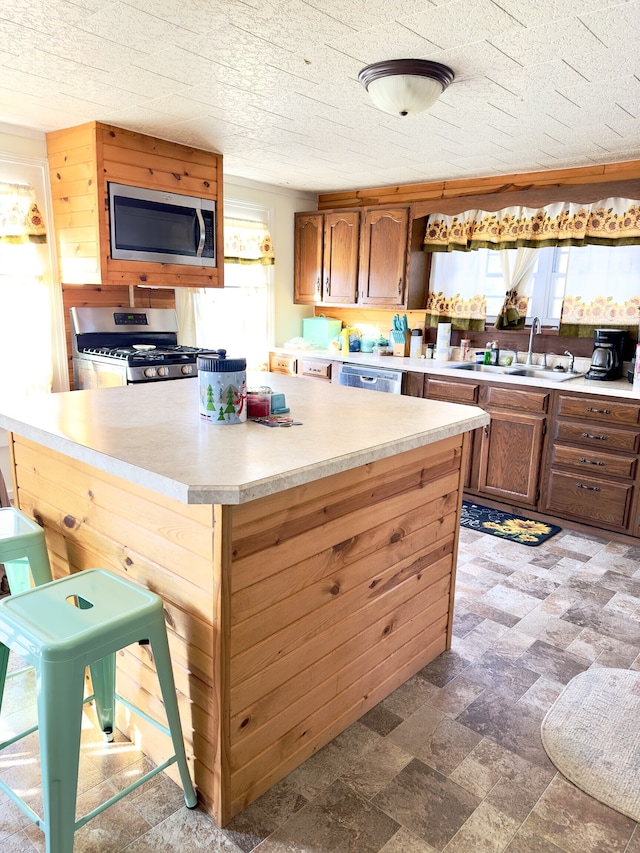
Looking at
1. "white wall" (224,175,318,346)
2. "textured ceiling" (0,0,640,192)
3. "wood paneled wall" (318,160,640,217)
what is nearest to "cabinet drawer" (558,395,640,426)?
"wood paneled wall" (318,160,640,217)

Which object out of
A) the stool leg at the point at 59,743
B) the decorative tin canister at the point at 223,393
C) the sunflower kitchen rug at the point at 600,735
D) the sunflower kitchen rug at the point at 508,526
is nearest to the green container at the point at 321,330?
the sunflower kitchen rug at the point at 508,526

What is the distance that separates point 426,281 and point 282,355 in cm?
140

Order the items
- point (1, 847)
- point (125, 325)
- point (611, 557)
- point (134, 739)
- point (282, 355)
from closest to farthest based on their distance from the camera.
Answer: point (1, 847) → point (134, 739) → point (611, 557) → point (125, 325) → point (282, 355)

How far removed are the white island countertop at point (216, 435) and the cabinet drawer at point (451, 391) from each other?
68.8 inches

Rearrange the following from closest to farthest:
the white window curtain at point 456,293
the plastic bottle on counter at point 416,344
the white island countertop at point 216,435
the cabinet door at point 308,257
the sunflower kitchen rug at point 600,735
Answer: the white island countertop at point 216,435, the sunflower kitchen rug at point 600,735, the white window curtain at point 456,293, the plastic bottle on counter at point 416,344, the cabinet door at point 308,257

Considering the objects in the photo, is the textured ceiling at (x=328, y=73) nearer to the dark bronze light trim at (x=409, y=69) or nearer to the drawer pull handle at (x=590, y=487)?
the dark bronze light trim at (x=409, y=69)

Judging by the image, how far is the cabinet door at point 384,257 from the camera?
4707mm

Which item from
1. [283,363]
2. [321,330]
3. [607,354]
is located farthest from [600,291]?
[283,363]

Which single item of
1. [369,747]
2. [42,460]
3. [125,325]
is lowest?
[369,747]

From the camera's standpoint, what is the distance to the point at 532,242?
4180 millimetres

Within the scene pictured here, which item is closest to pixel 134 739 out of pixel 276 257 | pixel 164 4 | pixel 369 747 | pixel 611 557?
pixel 369 747

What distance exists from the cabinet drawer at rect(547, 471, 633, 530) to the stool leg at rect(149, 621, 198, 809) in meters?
2.90

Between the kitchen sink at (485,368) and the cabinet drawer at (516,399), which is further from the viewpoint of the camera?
the kitchen sink at (485,368)

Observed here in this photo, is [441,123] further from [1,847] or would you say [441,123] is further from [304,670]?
[1,847]
